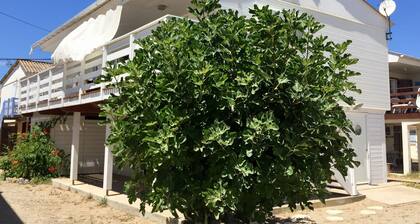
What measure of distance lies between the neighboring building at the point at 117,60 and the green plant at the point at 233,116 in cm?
439

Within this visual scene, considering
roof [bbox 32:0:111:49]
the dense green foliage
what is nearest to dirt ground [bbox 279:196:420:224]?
roof [bbox 32:0:111:49]

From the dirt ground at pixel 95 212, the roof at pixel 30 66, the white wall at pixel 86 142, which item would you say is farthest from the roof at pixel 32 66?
the dirt ground at pixel 95 212

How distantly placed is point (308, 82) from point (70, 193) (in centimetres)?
930

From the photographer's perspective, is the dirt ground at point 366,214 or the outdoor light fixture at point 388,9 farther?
the outdoor light fixture at point 388,9

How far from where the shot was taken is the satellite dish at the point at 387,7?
48.8 feet

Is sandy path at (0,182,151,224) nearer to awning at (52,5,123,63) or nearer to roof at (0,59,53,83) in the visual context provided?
awning at (52,5,123,63)

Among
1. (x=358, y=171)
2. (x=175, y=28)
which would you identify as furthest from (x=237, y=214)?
(x=358, y=171)

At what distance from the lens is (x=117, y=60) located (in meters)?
9.95

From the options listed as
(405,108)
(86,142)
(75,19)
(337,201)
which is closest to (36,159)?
(86,142)

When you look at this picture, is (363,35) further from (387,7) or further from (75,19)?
(75,19)

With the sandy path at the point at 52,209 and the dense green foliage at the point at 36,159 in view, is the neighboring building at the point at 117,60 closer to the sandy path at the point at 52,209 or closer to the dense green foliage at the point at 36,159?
the sandy path at the point at 52,209

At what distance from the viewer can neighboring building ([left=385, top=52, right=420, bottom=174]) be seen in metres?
17.8

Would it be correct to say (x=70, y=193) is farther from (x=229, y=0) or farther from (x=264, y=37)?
(x=264, y=37)

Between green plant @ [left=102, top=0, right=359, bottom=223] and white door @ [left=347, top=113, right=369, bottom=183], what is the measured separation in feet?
27.3
